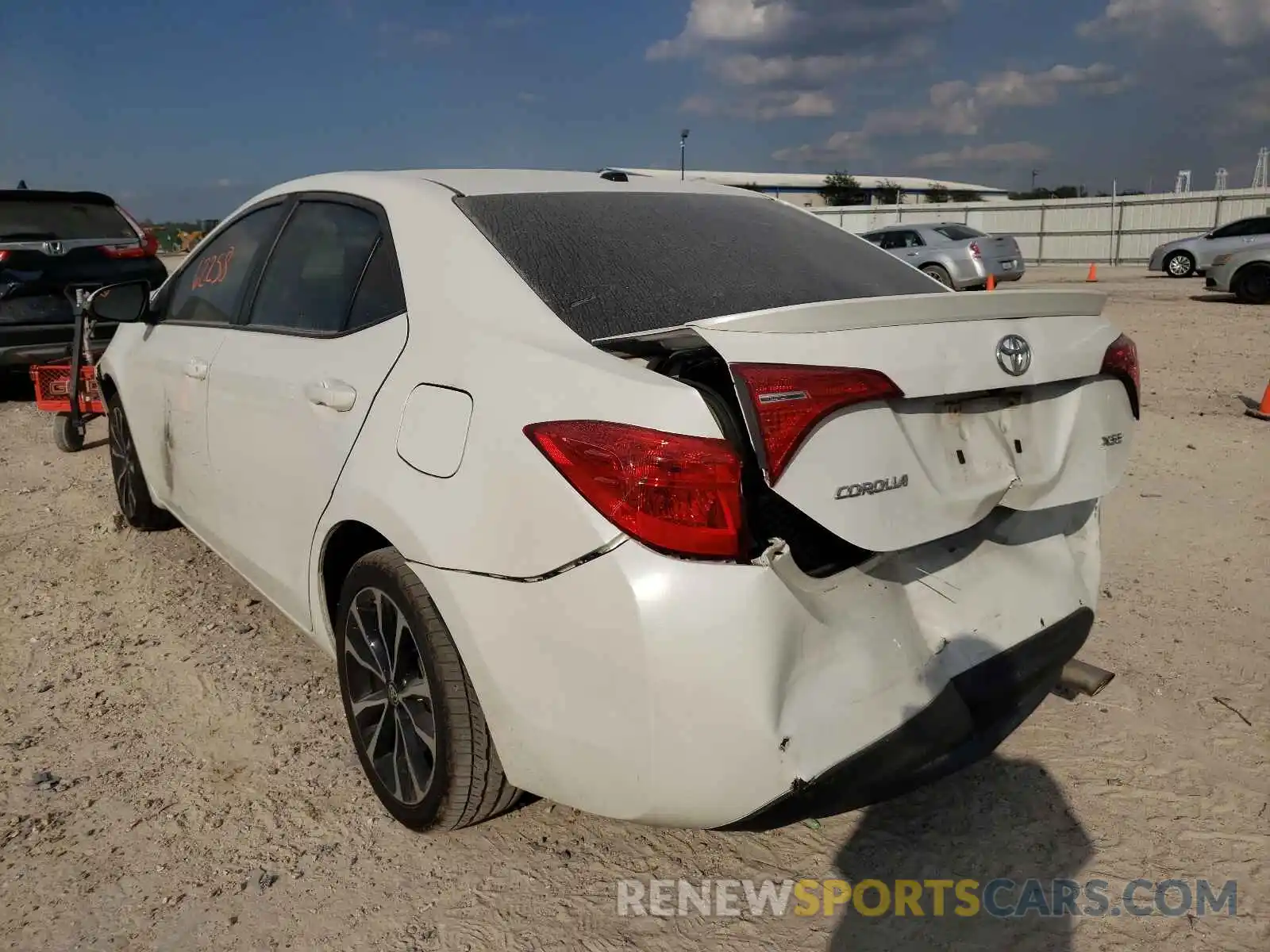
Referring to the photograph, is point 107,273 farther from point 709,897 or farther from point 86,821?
point 709,897

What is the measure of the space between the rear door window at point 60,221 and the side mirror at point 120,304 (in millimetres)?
5130

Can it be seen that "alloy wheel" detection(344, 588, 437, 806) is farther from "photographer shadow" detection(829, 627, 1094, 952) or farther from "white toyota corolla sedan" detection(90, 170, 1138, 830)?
"photographer shadow" detection(829, 627, 1094, 952)

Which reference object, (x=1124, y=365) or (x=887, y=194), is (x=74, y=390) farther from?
(x=887, y=194)

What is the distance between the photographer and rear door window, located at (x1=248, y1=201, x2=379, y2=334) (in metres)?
2.77

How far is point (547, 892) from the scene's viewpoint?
231 centimetres

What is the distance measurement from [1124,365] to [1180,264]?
22.0 meters

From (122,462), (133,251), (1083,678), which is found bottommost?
(1083,678)

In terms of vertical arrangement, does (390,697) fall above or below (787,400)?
below

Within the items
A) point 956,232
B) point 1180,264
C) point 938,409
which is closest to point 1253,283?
Answer: point 956,232

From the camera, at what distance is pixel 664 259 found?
2.62 m

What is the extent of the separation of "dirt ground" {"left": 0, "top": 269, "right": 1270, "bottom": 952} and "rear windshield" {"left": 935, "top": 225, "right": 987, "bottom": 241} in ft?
55.7

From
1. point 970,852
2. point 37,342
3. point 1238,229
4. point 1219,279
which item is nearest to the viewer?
point 970,852

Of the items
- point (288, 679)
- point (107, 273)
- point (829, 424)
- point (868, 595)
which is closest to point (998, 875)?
point (868, 595)

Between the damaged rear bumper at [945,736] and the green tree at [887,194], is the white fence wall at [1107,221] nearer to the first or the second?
the damaged rear bumper at [945,736]
